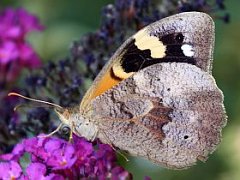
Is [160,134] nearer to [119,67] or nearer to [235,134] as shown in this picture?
[119,67]

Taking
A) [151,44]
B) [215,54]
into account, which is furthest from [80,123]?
[215,54]

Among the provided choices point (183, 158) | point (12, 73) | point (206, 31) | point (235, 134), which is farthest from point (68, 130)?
point (235, 134)

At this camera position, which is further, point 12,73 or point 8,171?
point 12,73

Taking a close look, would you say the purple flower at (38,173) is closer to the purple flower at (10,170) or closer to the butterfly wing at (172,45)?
the purple flower at (10,170)

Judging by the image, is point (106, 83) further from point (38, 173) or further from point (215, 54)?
point (215, 54)

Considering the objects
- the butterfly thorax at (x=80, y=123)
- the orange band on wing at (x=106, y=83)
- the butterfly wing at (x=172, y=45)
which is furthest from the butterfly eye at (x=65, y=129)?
the butterfly wing at (x=172, y=45)

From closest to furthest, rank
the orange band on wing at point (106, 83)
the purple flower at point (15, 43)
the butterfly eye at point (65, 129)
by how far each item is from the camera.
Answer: the orange band on wing at point (106, 83) < the butterfly eye at point (65, 129) < the purple flower at point (15, 43)
